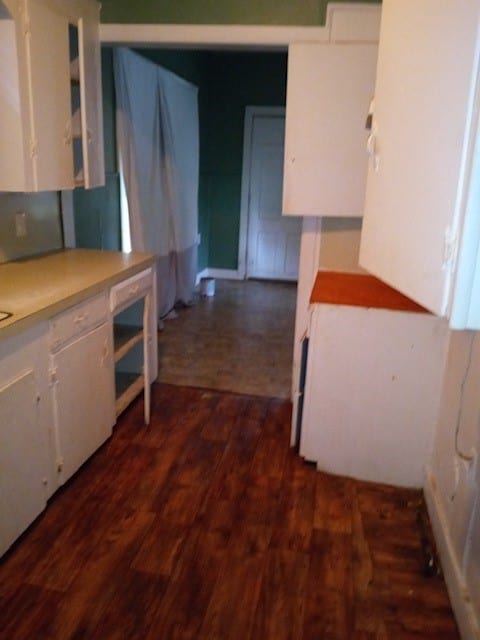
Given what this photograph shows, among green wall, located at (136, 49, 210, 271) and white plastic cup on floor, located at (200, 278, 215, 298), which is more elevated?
green wall, located at (136, 49, 210, 271)

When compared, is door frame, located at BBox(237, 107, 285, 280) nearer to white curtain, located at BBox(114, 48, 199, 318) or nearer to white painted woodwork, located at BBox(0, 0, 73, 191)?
white curtain, located at BBox(114, 48, 199, 318)

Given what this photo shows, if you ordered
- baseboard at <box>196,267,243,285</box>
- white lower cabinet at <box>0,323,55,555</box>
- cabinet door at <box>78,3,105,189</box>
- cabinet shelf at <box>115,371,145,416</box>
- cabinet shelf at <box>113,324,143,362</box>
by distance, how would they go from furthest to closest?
baseboard at <box>196,267,243,285</box>
cabinet shelf at <box>115,371,145,416</box>
cabinet shelf at <box>113,324,143,362</box>
cabinet door at <box>78,3,105,189</box>
white lower cabinet at <box>0,323,55,555</box>

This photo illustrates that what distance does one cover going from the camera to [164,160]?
4.52 m

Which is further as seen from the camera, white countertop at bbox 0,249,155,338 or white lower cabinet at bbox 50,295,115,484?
white lower cabinet at bbox 50,295,115,484

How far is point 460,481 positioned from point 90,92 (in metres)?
2.40

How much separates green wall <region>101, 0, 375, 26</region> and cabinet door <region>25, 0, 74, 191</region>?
1.64 feet

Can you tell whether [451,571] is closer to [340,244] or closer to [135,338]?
[340,244]

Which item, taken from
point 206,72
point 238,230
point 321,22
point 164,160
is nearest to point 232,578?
point 321,22

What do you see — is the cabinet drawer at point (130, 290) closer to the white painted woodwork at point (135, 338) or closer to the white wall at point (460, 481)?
the white painted woodwork at point (135, 338)

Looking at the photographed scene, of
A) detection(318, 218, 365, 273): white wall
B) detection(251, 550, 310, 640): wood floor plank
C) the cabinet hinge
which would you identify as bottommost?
detection(251, 550, 310, 640): wood floor plank

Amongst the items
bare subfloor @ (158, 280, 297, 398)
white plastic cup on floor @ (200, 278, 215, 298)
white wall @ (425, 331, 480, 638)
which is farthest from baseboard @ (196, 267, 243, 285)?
white wall @ (425, 331, 480, 638)

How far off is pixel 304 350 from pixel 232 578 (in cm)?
108

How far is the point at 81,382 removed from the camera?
2260 mm

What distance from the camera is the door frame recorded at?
5.96 meters
